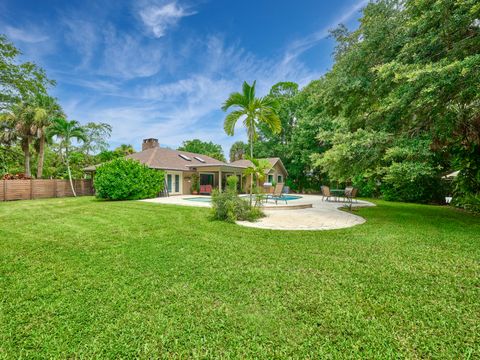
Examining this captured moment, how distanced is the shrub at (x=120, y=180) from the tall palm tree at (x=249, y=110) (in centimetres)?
868

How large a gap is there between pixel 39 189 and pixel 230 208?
18.1 metres

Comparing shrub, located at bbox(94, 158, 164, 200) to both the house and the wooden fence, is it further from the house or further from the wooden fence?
the wooden fence

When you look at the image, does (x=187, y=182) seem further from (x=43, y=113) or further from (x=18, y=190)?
(x=43, y=113)

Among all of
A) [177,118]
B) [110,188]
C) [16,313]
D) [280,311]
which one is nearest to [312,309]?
[280,311]

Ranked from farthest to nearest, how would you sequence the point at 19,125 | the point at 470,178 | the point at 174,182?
the point at 174,182
the point at 19,125
the point at 470,178

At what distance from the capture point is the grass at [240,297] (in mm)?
2127

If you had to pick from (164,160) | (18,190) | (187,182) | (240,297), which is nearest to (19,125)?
(18,190)

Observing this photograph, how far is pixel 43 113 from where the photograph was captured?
64.4 ft

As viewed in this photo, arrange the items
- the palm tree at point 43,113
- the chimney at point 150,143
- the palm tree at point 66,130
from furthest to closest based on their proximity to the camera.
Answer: the chimney at point 150,143 → the palm tree at point 43,113 → the palm tree at point 66,130

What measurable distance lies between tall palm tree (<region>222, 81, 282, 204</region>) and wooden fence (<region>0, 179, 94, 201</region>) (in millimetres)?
16891

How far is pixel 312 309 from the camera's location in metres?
2.67

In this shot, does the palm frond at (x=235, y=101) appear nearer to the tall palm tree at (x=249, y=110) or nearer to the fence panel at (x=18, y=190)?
the tall palm tree at (x=249, y=110)

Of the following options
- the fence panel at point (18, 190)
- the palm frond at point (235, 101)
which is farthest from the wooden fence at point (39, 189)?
the palm frond at point (235, 101)

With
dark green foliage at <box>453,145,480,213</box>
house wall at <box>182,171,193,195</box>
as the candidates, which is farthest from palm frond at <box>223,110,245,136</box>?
house wall at <box>182,171,193,195</box>
